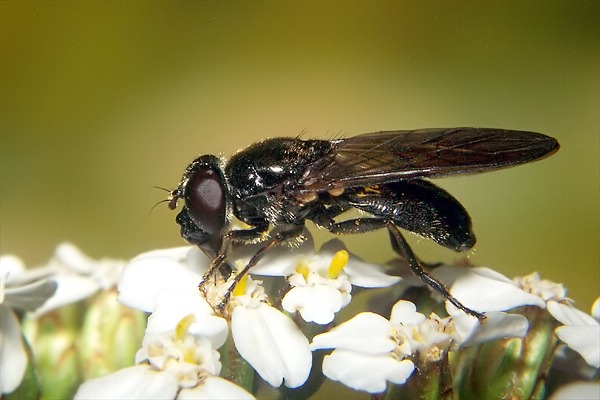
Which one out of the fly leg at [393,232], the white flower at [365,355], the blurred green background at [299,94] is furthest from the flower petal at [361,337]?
the blurred green background at [299,94]

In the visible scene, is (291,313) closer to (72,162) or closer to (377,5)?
(377,5)

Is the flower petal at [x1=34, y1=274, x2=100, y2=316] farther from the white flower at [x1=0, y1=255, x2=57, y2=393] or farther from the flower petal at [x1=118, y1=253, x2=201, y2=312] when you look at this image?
the flower petal at [x1=118, y1=253, x2=201, y2=312]

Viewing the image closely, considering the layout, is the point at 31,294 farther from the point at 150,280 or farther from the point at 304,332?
the point at 304,332

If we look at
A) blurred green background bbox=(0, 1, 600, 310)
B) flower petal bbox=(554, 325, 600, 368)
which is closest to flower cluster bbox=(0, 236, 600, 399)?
flower petal bbox=(554, 325, 600, 368)

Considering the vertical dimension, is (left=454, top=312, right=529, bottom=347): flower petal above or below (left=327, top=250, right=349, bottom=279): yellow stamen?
below

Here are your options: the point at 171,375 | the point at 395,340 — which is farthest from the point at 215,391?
the point at 395,340

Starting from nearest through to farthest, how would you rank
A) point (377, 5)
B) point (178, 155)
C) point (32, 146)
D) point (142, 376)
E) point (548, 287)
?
point (142, 376) → point (548, 287) → point (377, 5) → point (32, 146) → point (178, 155)

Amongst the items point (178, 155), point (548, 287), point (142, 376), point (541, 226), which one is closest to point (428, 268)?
point (548, 287)
